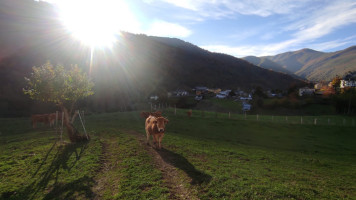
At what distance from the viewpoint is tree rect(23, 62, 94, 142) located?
545 inches

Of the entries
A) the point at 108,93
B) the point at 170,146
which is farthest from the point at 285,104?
the point at 170,146

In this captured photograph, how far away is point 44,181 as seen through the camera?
8.13 meters

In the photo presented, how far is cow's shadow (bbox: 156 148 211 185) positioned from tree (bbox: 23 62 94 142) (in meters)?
8.94

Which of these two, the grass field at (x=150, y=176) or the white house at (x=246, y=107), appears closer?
the grass field at (x=150, y=176)

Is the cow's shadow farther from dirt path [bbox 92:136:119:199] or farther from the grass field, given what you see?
dirt path [bbox 92:136:119:199]

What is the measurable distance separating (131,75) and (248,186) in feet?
377

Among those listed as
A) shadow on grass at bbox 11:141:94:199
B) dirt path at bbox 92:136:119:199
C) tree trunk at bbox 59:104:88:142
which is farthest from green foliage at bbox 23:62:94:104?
dirt path at bbox 92:136:119:199

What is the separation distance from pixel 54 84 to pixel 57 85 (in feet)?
0.69

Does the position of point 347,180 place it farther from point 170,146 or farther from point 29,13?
point 29,13

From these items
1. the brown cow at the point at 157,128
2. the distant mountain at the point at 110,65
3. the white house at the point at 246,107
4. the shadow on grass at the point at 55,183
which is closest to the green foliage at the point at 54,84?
the shadow on grass at the point at 55,183

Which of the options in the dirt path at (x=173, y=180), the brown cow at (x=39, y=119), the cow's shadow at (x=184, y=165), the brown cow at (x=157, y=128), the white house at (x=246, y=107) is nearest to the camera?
the dirt path at (x=173, y=180)

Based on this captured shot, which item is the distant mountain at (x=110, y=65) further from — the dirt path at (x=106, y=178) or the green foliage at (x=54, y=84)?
the dirt path at (x=106, y=178)

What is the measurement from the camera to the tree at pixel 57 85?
13844mm

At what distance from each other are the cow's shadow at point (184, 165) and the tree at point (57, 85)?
352 inches
